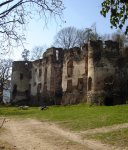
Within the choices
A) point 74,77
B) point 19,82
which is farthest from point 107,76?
point 19,82

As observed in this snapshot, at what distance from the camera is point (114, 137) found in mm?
7207

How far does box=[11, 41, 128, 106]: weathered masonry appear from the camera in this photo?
56.6 ft

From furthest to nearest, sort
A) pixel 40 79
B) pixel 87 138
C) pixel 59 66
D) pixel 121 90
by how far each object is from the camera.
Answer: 1. pixel 40 79
2. pixel 59 66
3. pixel 121 90
4. pixel 87 138

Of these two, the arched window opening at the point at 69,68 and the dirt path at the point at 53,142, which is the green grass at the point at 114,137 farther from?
the arched window opening at the point at 69,68

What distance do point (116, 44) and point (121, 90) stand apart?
14.8 feet

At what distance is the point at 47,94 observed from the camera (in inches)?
1049

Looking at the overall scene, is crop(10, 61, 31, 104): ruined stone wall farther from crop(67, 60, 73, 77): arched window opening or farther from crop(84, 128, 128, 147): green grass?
crop(84, 128, 128, 147): green grass

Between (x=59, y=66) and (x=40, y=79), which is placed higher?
(x=59, y=66)

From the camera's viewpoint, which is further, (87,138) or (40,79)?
(40,79)

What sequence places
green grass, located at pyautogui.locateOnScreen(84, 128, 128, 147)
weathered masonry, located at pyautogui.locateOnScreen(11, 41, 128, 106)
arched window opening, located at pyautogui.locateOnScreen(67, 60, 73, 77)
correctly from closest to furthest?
green grass, located at pyautogui.locateOnScreen(84, 128, 128, 147) → weathered masonry, located at pyautogui.locateOnScreen(11, 41, 128, 106) → arched window opening, located at pyautogui.locateOnScreen(67, 60, 73, 77)

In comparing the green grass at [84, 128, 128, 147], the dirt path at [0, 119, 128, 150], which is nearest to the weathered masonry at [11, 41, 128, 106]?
the green grass at [84, 128, 128, 147]

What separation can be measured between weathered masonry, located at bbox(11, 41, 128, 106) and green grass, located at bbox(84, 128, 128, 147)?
30.8 ft

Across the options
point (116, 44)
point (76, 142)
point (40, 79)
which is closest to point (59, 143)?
point (76, 142)

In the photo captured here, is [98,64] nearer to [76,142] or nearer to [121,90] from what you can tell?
[121,90]
